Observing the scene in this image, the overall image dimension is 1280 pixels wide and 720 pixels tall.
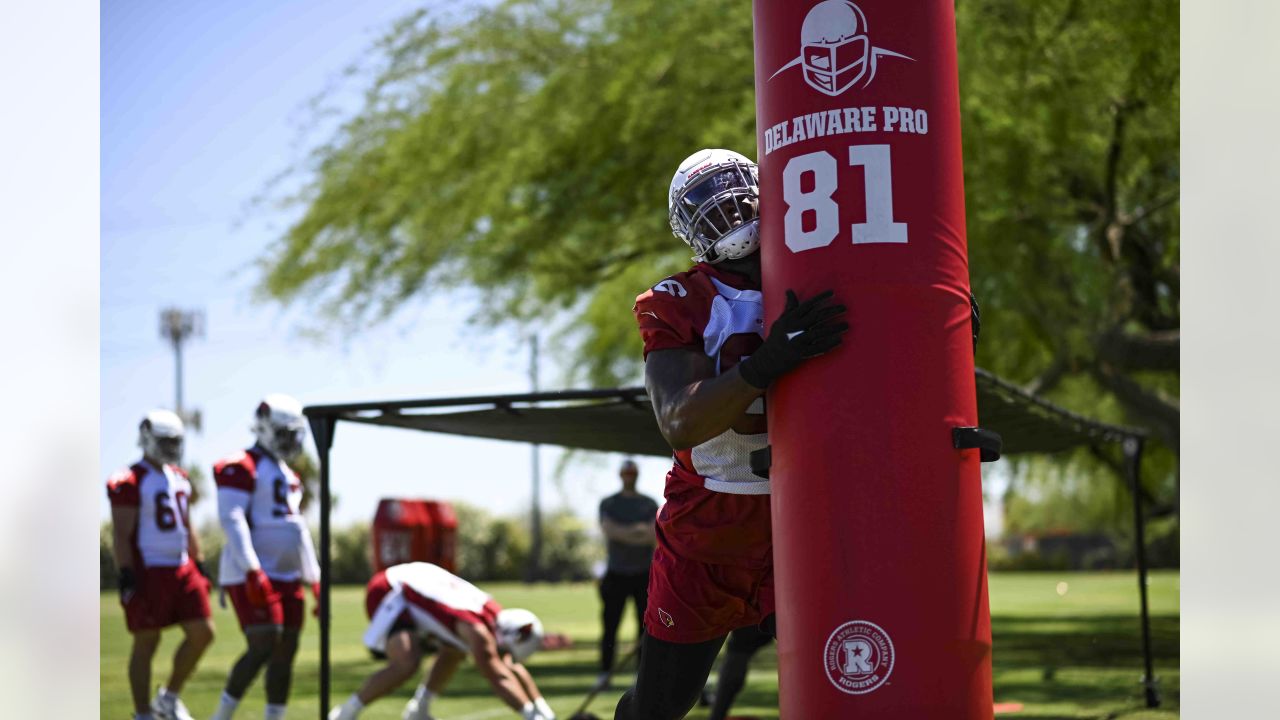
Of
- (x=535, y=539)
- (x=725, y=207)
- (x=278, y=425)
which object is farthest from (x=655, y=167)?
(x=535, y=539)

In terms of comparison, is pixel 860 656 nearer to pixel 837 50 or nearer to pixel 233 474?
pixel 837 50

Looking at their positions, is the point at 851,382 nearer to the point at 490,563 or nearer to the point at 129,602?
the point at 129,602

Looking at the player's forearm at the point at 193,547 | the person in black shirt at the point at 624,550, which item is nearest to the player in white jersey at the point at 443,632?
the player's forearm at the point at 193,547

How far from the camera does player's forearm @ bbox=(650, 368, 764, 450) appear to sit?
3.23 meters

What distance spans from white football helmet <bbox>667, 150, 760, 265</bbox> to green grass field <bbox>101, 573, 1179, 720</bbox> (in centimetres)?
600

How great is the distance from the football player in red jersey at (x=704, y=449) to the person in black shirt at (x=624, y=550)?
8.11m

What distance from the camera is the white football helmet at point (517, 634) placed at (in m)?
7.58

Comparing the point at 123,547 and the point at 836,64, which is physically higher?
the point at 836,64

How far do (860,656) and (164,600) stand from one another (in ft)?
23.1

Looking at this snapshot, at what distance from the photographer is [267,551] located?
8.41 meters

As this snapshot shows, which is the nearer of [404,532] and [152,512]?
[152,512]

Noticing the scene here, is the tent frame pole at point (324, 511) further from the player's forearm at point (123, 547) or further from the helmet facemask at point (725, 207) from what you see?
the helmet facemask at point (725, 207)

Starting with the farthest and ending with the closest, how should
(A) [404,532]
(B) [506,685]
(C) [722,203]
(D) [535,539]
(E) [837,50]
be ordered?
1. (D) [535,539]
2. (A) [404,532]
3. (B) [506,685]
4. (C) [722,203]
5. (E) [837,50]

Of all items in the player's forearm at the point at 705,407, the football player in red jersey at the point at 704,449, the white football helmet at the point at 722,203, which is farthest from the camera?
the white football helmet at the point at 722,203
